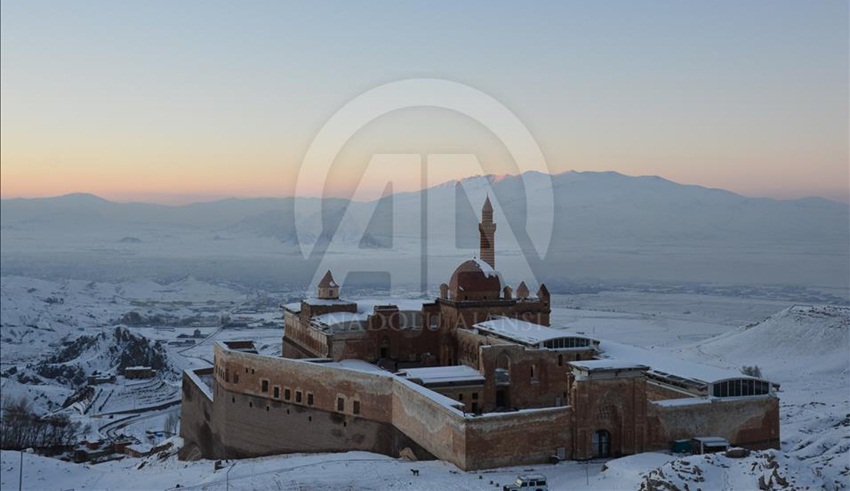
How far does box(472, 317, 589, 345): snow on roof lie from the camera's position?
5062cm

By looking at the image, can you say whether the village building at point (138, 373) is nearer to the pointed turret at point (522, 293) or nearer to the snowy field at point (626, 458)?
the snowy field at point (626, 458)

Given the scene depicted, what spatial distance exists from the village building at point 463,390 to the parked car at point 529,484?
3721mm

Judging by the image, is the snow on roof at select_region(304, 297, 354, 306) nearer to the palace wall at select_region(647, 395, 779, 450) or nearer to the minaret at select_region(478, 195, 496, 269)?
the minaret at select_region(478, 195, 496, 269)

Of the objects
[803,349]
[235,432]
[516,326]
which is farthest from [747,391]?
[803,349]

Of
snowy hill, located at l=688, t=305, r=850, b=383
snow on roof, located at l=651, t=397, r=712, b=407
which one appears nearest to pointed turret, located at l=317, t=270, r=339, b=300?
snow on roof, located at l=651, t=397, r=712, b=407

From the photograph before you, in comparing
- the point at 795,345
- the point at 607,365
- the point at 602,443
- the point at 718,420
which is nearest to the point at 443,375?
the point at 602,443

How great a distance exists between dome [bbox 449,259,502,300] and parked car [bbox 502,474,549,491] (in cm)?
2398

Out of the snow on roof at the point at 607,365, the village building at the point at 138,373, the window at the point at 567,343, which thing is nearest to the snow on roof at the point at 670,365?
the window at the point at 567,343

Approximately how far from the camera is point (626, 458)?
127 feet

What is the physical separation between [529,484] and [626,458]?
24.1 feet

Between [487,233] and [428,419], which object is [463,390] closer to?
[428,419]

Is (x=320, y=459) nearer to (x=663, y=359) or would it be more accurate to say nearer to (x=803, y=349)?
(x=663, y=359)

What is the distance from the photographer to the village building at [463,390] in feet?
131

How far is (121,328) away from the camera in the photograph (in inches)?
5128
